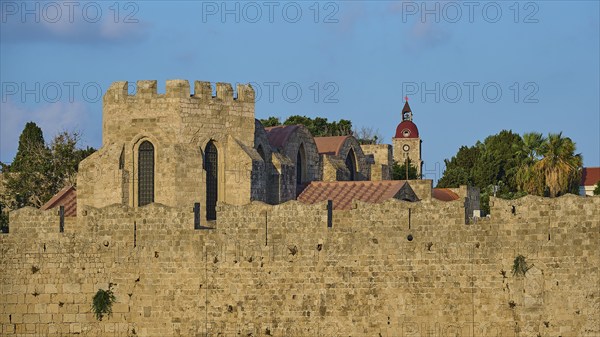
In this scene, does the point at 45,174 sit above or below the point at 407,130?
below

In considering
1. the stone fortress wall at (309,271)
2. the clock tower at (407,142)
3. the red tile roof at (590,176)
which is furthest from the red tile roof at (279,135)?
the clock tower at (407,142)

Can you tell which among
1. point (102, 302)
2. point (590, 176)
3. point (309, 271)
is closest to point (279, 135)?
point (102, 302)

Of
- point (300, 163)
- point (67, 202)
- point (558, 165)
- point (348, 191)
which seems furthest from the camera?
point (558, 165)

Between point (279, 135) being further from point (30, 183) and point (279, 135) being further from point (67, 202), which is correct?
point (30, 183)

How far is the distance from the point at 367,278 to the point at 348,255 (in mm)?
904

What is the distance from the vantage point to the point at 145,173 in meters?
55.0

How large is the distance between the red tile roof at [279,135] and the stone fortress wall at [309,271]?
42.8 feet

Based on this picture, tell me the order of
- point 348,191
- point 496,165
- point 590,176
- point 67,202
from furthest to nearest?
point 590,176, point 496,165, point 348,191, point 67,202

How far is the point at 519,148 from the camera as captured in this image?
8675cm

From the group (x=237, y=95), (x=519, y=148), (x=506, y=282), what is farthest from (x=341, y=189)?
(x=519, y=148)

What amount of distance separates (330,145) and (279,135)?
20.4 ft

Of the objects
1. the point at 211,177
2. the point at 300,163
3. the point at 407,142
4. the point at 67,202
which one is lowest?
the point at 67,202

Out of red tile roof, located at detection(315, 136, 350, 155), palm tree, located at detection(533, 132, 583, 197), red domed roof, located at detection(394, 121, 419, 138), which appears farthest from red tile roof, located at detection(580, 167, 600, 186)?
red tile roof, located at detection(315, 136, 350, 155)

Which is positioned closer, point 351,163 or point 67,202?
point 67,202
